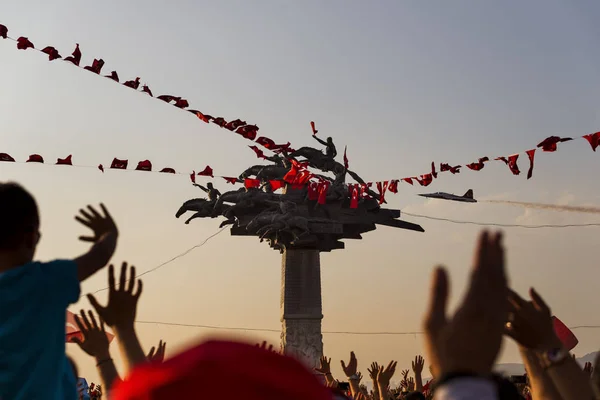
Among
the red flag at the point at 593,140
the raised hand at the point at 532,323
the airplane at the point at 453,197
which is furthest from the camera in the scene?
the airplane at the point at 453,197

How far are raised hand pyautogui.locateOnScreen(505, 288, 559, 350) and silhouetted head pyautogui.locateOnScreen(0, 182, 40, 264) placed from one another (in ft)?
5.61

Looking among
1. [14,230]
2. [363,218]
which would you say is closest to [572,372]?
[14,230]

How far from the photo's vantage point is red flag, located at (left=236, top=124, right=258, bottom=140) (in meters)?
19.5

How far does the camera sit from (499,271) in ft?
4.82

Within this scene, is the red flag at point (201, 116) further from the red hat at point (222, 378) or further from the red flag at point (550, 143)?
the red hat at point (222, 378)

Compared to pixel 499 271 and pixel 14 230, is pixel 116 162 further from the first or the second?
pixel 499 271

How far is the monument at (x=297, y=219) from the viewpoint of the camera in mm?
26406

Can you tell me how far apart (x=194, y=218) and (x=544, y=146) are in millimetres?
14719

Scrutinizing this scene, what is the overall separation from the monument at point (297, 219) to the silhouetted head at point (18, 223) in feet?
74.9

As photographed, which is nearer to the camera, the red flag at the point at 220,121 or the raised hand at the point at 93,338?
the raised hand at the point at 93,338

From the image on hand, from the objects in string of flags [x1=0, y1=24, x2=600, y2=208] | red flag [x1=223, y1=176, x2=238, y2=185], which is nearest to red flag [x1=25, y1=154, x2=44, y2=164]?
string of flags [x1=0, y1=24, x2=600, y2=208]

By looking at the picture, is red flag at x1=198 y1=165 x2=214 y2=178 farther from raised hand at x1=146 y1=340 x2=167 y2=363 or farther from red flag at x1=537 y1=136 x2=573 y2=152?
raised hand at x1=146 y1=340 x2=167 y2=363

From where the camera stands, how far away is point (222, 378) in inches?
47.2

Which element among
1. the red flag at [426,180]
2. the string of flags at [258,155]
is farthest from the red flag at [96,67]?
the red flag at [426,180]
